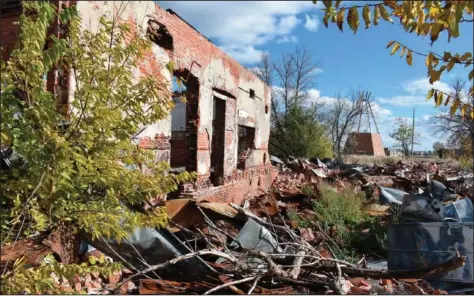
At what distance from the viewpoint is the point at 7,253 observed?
3312 mm

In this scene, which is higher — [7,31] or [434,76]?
[7,31]

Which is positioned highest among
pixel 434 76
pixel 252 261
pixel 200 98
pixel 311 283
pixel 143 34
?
pixel 143 34

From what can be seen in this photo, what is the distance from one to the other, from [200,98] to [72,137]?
607 cm

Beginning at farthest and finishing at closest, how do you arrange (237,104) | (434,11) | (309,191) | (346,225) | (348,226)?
(237,104), (309,191), (346,225), (348,226), (434,11)

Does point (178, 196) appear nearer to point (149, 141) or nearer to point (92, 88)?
point (149, 141)

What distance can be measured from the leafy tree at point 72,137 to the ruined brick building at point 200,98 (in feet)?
1.64

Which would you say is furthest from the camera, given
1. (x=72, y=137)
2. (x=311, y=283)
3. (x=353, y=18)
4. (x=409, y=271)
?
(x=409, y=271)

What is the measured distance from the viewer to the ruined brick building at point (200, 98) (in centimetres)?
518

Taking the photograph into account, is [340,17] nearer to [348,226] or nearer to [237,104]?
[348,226]

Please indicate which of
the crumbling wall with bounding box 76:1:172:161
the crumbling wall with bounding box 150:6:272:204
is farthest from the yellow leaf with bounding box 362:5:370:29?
the crumbling wall with bounding box 150:6:272:204

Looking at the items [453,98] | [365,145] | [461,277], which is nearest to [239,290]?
[453,98]

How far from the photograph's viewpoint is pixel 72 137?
2975 mm

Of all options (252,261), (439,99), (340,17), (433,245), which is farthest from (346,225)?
(340,17)

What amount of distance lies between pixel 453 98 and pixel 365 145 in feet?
162
